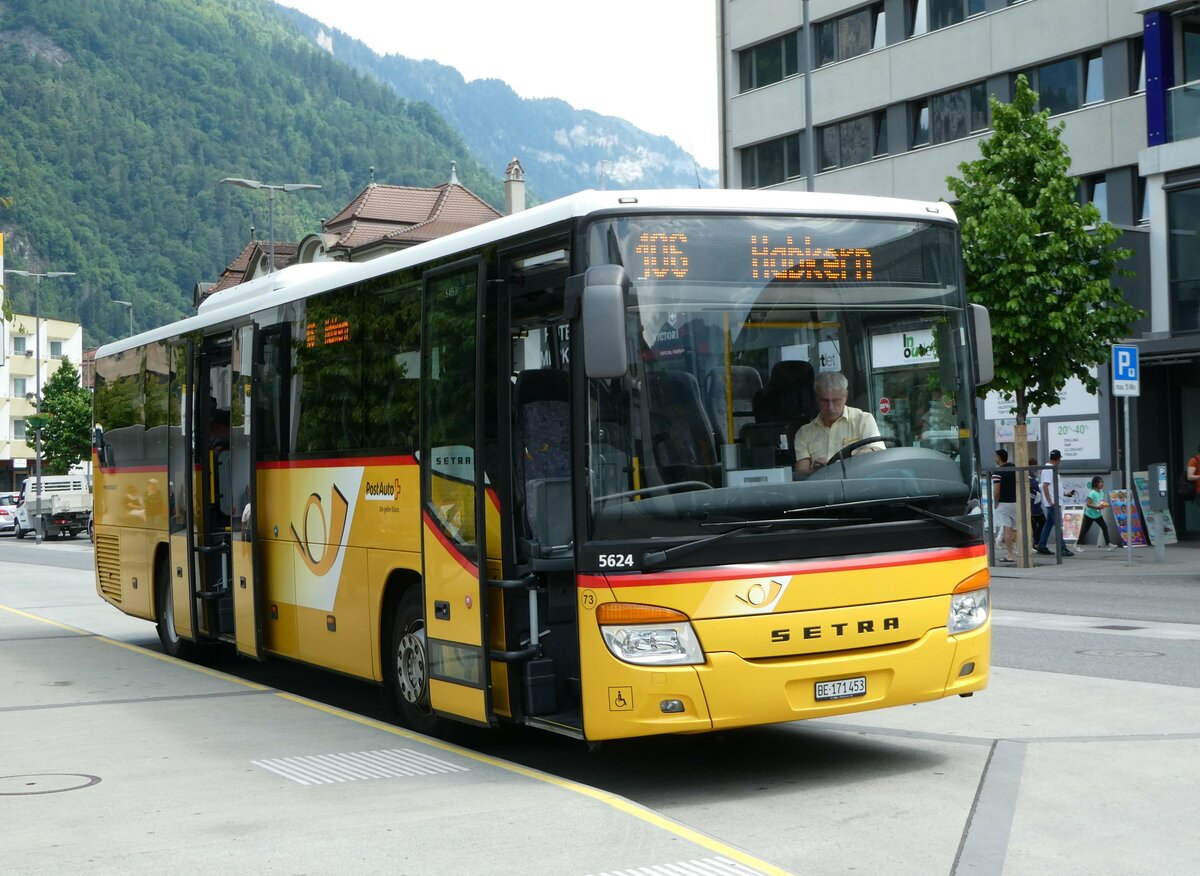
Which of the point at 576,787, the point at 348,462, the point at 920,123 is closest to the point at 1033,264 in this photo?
the point at 920,123

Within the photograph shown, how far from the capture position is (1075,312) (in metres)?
24.6

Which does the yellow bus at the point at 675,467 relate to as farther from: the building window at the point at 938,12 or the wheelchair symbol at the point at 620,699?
the building window at the point at 938,12

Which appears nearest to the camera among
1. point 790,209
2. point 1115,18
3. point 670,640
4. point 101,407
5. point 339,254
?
point 670,640

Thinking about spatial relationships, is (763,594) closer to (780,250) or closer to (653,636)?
(653,636)

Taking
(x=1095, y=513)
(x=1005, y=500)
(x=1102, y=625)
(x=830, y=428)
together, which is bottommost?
(x=1102, y=625)

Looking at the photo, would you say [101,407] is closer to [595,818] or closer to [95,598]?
[95,598]

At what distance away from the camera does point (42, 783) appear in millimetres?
8195

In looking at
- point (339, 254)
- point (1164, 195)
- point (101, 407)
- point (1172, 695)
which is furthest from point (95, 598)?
point (339, 254)

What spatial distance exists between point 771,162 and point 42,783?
123ft

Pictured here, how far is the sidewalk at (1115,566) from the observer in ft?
73.6

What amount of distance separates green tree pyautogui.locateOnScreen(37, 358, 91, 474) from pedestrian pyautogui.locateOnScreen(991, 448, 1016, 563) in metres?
57.6

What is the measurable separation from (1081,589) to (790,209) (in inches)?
540

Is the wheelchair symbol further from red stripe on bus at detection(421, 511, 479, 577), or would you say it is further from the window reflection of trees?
the window reflection of trees

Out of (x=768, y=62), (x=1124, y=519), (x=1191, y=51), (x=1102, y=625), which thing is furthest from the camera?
(x=768, y=62)
